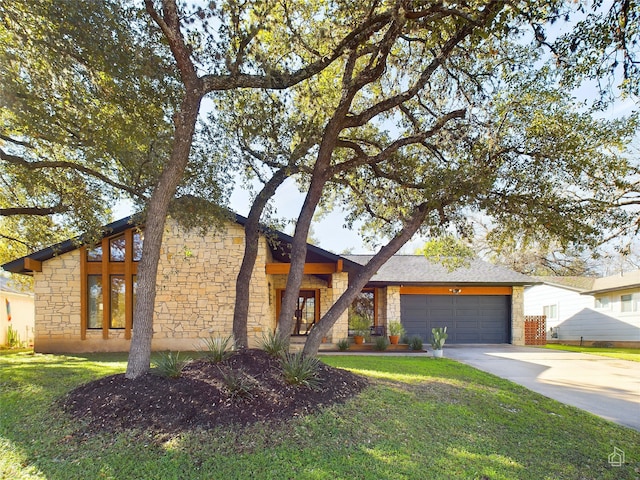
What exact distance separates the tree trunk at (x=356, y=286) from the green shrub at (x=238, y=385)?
134cm

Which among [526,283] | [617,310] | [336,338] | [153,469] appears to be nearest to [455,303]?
[526,283]

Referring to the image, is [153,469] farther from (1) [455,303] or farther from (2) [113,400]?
(1) [455,303]

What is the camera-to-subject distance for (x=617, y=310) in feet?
54.7

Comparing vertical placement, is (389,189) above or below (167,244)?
above

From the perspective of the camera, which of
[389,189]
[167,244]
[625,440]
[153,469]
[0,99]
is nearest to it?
[153,469]

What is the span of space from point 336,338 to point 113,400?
8434 millimetres

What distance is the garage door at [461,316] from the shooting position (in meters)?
15.7

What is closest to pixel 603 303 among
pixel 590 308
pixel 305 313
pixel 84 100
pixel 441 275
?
pixel 590 308

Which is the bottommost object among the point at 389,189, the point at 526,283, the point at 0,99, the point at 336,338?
the point at 336,338

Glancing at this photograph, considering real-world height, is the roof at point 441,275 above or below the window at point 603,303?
above

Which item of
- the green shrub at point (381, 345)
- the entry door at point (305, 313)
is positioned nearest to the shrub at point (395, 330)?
the green shrub at point (381, 345)

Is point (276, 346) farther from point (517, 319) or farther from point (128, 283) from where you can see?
point (517, 319)

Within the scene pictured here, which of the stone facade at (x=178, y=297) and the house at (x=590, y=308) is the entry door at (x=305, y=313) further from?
the house at (x=590, y=308)

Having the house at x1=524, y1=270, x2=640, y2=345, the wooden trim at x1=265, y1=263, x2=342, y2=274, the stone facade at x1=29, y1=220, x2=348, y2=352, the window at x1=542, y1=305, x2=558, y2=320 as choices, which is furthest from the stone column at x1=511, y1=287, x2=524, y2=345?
the stone facade at x1=29, y1=220, x2=348, y2=352
